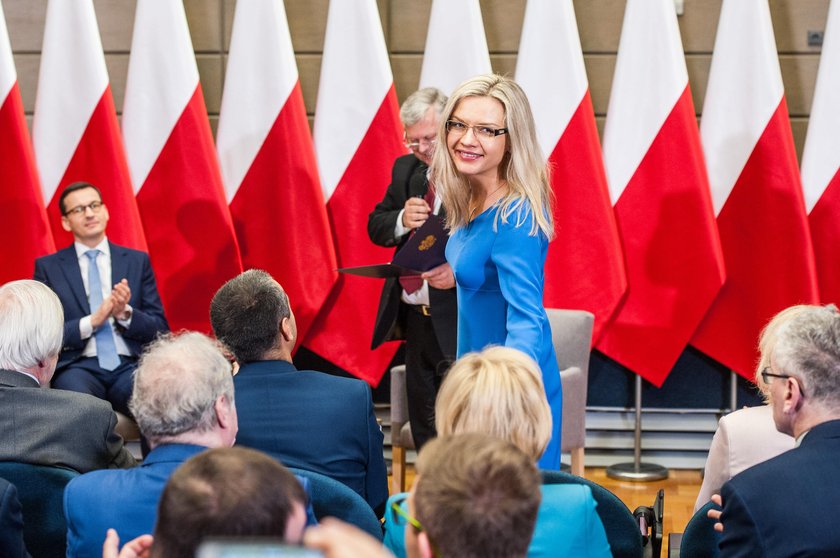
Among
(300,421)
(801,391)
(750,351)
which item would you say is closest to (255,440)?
(300,421)

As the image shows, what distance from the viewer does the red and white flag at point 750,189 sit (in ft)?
17.1

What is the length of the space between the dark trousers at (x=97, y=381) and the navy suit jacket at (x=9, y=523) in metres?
2.71

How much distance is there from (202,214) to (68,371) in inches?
43.3

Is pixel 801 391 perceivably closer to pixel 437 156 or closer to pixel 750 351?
pixel 437 156

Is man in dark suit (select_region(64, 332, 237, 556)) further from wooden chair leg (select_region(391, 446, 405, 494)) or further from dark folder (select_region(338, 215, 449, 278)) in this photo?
wooden chair leg (select_region(391, 446, 405, 494))

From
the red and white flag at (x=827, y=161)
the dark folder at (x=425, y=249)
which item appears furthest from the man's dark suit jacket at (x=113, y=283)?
the red and white flag at (x=827, y=161)

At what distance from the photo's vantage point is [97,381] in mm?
4852

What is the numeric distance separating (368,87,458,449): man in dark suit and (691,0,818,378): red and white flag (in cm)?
162

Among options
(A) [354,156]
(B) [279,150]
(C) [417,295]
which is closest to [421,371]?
(C) [417,295]

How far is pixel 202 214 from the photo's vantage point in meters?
5.48

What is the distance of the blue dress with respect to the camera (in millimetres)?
2621

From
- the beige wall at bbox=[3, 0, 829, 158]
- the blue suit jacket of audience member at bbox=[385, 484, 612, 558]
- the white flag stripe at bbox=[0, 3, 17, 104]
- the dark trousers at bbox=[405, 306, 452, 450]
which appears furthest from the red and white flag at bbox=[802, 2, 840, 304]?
the white flag stripe at bbox=[0, 3, 17, 104]

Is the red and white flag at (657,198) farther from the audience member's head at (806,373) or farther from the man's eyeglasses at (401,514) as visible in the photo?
the man's eyeglasses at (401,514)

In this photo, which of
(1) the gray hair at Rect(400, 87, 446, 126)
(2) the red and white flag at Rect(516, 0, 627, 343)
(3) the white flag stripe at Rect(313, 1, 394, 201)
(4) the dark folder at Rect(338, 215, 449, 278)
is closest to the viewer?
(4) the dark folder at Rect(338, 215, 449, 278)
